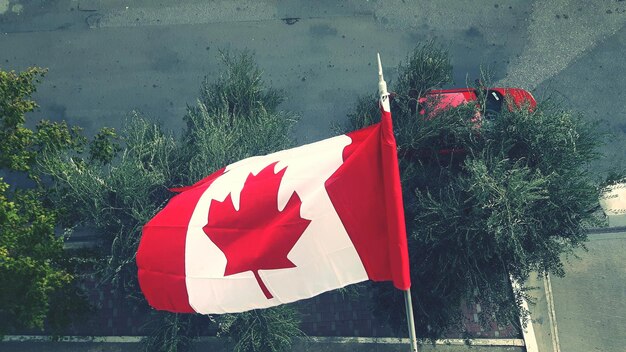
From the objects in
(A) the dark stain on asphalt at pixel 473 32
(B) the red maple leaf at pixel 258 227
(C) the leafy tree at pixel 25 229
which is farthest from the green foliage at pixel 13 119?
(A) the dark stain on asphalt at pixel 473 32

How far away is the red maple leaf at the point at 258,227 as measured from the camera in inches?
377

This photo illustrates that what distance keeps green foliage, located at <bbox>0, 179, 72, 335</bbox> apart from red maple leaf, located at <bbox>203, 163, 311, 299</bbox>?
18.4 feet

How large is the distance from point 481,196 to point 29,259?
426 inches

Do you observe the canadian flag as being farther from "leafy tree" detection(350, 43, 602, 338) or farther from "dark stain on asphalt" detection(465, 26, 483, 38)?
"dark stain on asphalt" detection(465, 26, 483, 38)

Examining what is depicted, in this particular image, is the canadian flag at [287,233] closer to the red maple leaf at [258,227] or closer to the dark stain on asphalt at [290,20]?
the red maple leaf at [258,227]

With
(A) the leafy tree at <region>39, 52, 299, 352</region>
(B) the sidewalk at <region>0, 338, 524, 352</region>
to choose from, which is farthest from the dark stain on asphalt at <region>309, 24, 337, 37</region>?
(B) the sidewalk at <region>0, 338, 524, 352</region>

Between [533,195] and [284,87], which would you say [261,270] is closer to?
[533,195]

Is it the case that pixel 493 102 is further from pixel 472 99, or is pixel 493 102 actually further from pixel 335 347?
pixel 335 347

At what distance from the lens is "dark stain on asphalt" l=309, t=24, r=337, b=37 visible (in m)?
20.1

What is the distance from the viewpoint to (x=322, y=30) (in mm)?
20078

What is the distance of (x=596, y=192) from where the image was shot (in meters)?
13.6

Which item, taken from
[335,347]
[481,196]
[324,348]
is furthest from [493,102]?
[324,348]

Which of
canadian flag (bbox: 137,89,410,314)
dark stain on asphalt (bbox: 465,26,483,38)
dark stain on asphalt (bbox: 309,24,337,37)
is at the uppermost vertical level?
dark stain on asphalt (bbox: 309,24,337,37)

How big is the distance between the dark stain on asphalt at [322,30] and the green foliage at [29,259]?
1094 centimetres
